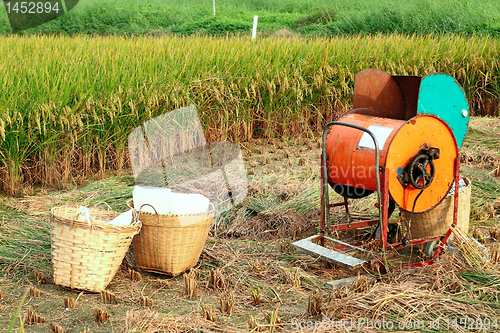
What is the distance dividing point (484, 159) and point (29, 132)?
4.74 meters

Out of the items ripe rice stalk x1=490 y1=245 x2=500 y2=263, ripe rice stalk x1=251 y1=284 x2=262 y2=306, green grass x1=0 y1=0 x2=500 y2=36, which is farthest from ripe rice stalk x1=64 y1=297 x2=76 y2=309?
green grass x1=0 y1=0 x2=500 y2=36

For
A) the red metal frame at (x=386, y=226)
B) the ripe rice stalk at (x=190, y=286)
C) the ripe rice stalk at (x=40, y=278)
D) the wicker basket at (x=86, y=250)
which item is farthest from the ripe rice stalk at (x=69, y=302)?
the red metal frame at (x=386, y=226)

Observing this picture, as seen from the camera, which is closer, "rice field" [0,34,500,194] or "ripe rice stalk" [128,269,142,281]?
"ripe rice stalk" [128,269,142,281]

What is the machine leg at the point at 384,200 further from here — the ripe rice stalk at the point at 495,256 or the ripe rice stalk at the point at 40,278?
the ripe rice stalk at the point at 40,278

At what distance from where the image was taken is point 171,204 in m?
3.27

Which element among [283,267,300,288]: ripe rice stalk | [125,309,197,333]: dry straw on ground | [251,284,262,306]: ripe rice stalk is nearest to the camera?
[125,309,197,333]: dry straw on ground

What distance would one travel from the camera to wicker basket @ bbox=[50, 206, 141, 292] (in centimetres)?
300

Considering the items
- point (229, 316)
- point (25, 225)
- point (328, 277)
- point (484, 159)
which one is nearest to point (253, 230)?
point (328, 277)

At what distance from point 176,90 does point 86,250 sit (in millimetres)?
2964

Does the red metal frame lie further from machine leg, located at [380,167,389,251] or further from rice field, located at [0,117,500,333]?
rice field, located at [0,117,500,333]

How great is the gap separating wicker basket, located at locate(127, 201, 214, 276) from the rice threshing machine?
2.30ft

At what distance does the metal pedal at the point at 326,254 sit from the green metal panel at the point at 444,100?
1146 mm

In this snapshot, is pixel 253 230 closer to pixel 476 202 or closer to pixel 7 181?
pixel 476 202

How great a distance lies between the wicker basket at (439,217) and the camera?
379cm
